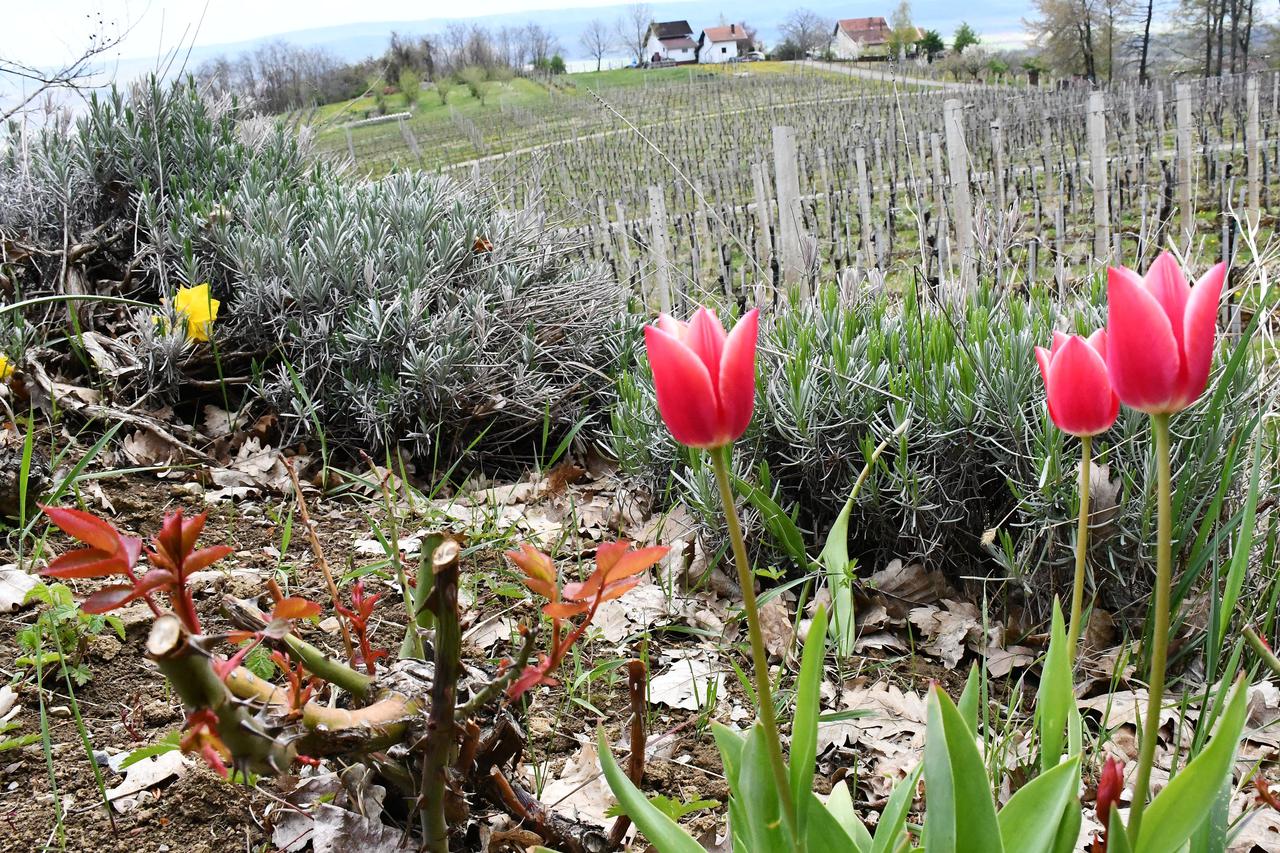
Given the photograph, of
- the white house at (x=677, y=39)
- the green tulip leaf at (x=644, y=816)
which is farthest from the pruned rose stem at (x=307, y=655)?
the white house at (x=677, y=39)

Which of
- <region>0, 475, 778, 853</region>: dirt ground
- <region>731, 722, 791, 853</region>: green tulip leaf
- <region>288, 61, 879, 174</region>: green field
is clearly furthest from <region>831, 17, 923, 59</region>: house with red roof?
<region>731, 722, 791, 853</region>: green tulip leaf

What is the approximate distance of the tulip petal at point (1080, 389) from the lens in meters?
1.05

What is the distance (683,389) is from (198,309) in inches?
104

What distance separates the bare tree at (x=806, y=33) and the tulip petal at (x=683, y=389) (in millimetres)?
32496

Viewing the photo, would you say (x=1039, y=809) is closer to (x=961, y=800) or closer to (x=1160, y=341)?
(x=961, y=800)

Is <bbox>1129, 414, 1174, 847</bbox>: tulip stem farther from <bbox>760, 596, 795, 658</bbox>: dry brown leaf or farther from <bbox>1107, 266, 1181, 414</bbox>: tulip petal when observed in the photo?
<bbox>760, 596, 795, 658</bbox>: dry brown leaf

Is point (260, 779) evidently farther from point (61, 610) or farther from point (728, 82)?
point (728, 82)

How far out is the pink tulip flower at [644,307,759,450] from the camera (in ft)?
2.69

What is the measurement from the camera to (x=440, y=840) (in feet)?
3.76

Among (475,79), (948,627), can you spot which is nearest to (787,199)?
(948,627)

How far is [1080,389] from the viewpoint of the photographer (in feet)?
3.47

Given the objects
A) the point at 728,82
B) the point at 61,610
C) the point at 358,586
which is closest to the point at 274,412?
the point at 61,610

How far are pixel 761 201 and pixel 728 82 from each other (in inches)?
765

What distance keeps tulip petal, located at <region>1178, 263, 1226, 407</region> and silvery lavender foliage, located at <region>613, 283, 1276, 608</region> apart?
138cm
